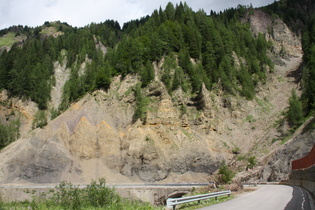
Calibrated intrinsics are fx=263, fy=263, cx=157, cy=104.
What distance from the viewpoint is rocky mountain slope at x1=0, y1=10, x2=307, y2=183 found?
157ft

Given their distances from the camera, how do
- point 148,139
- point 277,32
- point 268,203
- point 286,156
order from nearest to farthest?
point 268,203 → point 286,156 → point 148,139 → point 277,32

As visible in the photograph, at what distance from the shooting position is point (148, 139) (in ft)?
168

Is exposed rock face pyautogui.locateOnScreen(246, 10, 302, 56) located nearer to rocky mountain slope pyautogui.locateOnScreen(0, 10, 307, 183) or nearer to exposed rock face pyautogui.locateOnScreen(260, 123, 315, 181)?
rocky mountain slope pyautogui.locateOnScreen(0, 10, 307, 183)

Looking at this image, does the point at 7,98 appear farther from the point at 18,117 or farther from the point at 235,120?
the point at 235,120

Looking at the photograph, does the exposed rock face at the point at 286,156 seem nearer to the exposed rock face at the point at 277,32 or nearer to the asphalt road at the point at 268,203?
the asphalt road at the point at 268,203

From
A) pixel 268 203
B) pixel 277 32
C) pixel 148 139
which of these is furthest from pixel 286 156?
pixel 277 32

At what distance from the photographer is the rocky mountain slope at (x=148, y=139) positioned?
4778 cm

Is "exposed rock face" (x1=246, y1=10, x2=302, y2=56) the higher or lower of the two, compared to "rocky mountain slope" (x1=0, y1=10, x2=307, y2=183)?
higher

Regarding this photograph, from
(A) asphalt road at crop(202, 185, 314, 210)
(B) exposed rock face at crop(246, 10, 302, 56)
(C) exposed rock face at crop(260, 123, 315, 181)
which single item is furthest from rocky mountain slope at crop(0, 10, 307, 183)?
(B) exposed rock face at crop(246, 10, 302, 56)

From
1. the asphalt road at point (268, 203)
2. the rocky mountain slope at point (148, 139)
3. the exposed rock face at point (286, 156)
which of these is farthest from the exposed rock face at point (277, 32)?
the asphalt road at point (268, 203)

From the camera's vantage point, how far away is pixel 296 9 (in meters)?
130

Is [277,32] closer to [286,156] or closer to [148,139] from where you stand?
[286,156]

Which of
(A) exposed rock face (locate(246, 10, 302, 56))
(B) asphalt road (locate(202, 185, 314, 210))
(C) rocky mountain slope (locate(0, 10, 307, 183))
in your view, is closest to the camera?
(B) asphalt road (locate(202, 185, 314, 210))

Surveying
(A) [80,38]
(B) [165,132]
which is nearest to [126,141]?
(B) [165,132]
